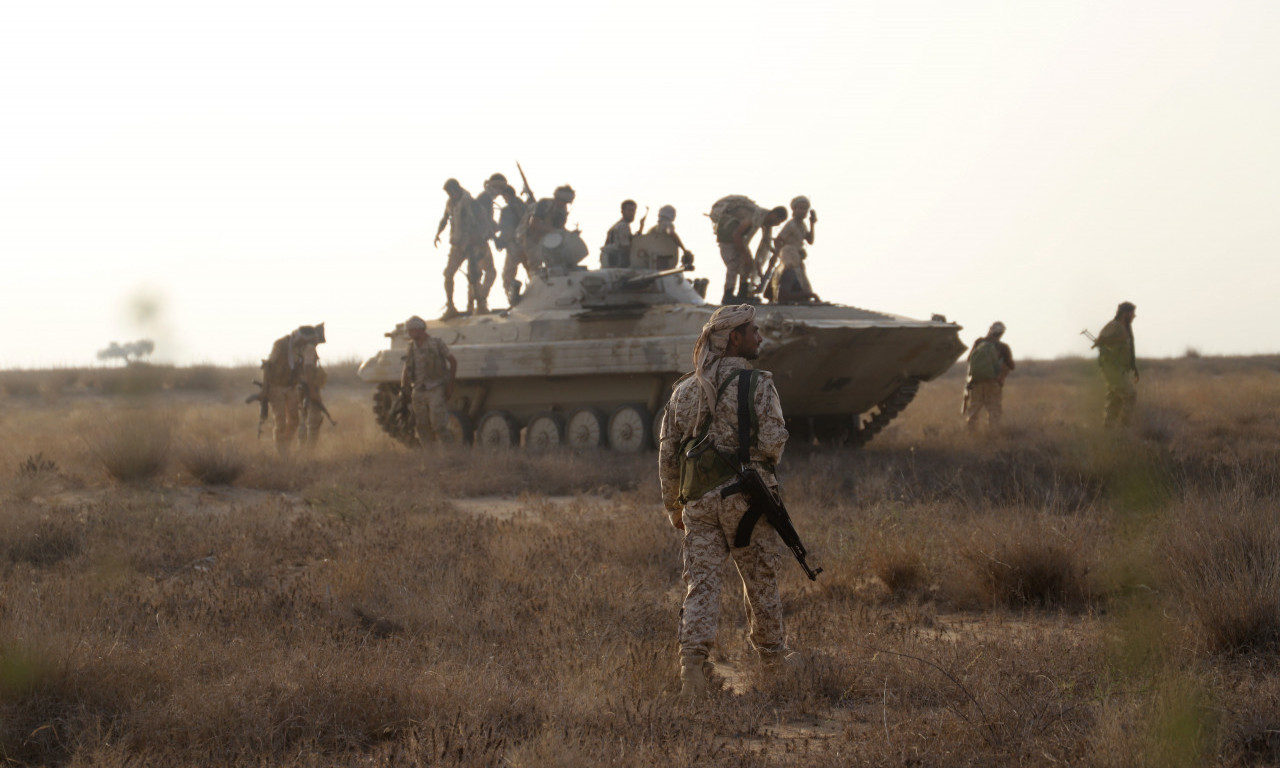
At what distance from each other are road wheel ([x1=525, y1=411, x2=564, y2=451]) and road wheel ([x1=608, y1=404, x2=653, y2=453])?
92cm

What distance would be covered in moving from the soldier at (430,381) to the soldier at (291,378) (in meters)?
1.62

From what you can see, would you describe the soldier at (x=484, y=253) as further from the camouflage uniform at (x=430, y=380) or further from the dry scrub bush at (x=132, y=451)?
the dry scrub bush at (x=132, y=451)

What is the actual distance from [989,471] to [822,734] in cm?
763

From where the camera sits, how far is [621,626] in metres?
6.54

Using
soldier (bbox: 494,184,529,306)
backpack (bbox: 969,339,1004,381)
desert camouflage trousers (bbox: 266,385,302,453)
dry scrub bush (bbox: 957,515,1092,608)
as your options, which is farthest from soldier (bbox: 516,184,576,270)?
dry scrub bush (bbox: 957,515,1092,608)

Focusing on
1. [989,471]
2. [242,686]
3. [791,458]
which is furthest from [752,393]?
[791,458]

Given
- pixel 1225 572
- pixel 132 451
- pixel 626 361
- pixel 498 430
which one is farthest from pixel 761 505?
pixel 498 430

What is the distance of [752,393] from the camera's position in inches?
214

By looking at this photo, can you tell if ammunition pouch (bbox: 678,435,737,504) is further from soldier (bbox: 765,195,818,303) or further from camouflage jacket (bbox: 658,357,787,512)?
soldier (bbox: 765,195,818,303)

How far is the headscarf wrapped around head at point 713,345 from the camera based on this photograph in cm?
553

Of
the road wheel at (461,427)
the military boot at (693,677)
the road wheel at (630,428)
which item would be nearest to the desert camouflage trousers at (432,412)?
the road wheel at (630,428)

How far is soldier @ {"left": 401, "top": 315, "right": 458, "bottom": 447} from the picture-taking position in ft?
50.8

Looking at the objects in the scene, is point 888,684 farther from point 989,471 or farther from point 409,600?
point 989,471

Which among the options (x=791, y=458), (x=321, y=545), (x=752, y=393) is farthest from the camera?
(x=791, y=458)
